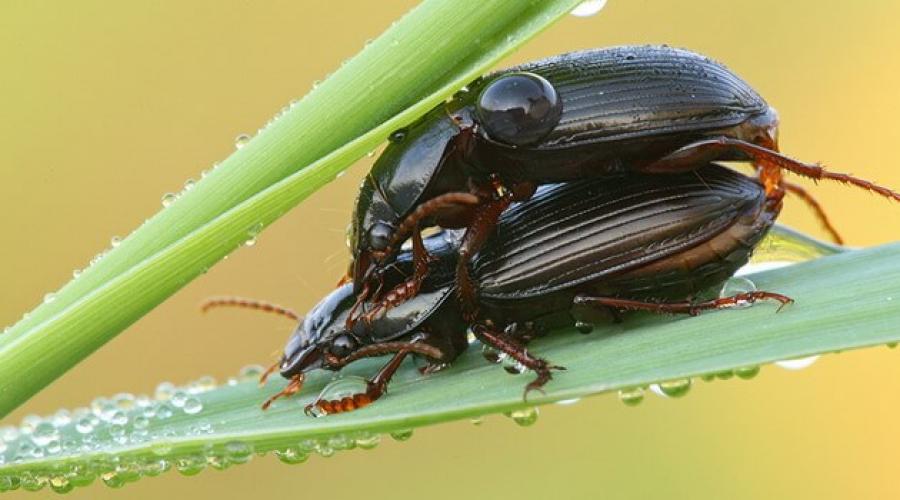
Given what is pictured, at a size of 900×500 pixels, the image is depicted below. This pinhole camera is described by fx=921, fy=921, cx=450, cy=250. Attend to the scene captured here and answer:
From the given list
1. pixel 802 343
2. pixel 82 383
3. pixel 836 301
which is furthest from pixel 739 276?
pixel 82 383

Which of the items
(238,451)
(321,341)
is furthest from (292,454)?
(321,341)

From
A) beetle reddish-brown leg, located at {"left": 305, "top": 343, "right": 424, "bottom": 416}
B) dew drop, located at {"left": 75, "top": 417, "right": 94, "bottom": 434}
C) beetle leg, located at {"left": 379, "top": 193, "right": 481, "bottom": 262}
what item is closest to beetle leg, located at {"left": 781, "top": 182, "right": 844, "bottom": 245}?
beetle leg, located at {"left": 379, "top": 193, "right": 481, "bottom": 262}

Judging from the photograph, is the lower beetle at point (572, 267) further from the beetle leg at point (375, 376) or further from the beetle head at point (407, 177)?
the beetle head at point (407, 177)

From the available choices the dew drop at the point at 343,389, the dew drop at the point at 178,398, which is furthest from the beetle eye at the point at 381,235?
the dew drop at the point at 178,398

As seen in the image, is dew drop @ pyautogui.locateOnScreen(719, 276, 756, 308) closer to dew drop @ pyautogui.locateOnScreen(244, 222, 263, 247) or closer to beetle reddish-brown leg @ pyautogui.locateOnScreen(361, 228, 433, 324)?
beetle reddish-brown leg @ pyautogui.locateOnScreen(361, 228, 433, 324)

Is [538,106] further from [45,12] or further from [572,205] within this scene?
[45,12]

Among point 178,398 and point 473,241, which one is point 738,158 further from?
point 178,398

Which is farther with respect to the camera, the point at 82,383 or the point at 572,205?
the point at 82,383
